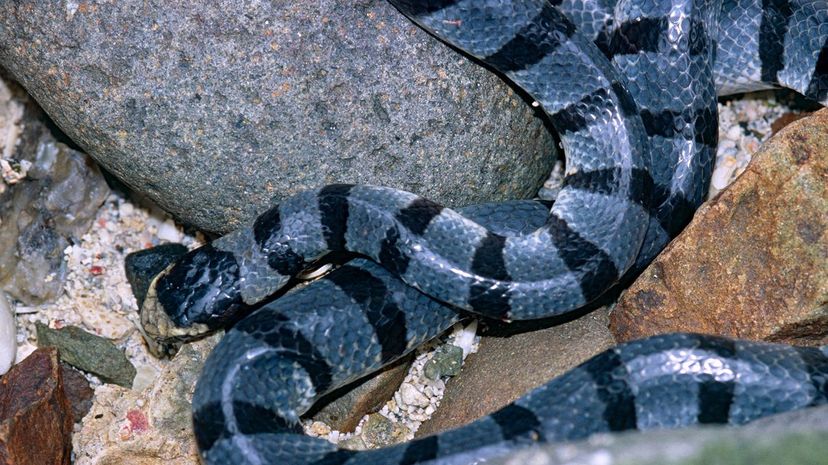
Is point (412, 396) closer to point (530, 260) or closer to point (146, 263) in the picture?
point (530, 260)

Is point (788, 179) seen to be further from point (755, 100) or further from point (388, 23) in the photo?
point (388, 23)

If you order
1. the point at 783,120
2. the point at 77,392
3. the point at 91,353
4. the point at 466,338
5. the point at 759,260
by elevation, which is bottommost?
the point at 77,392

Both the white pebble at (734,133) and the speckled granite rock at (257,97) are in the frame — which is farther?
the white pebble at (734,133)

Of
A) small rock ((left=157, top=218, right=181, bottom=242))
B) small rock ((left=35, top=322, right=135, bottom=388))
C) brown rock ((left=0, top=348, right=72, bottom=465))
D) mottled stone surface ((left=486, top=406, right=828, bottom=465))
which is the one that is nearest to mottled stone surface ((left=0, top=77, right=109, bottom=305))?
small rock ((left=35, top=322, right=135, bottom=388))

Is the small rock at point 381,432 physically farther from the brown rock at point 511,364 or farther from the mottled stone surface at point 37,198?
the mottled stone surface at point 37,198

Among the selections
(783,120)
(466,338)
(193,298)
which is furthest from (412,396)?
(783,120)

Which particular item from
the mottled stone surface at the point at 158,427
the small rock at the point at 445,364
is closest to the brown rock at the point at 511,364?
the small rock at the point at 445,364
